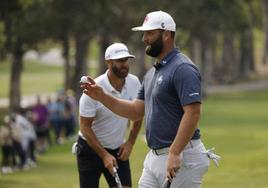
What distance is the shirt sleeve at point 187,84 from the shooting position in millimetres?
8008

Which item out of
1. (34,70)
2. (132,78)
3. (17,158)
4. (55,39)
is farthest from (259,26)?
(132,78)

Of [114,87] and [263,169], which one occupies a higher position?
[114,87]

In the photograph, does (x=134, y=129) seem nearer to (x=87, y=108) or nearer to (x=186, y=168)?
(x=87, y=108)

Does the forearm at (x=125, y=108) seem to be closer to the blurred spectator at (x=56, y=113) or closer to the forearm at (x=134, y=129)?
the forearm at (x=134, y=129)

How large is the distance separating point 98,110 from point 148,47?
2.20m

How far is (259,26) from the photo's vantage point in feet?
303

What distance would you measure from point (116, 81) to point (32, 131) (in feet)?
56.7

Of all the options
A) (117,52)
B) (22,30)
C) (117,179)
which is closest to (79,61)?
(22,30)

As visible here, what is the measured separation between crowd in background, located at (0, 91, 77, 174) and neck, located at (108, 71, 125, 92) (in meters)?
15.5

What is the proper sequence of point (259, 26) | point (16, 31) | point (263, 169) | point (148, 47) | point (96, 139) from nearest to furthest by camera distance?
point (148, 47), point (96, 139), point (263, 169), point (16, 31), point (259, 26)

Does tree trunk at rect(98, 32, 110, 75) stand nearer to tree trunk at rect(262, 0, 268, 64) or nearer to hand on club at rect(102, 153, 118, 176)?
tree trunk at rect(262, 0, 268, 64)

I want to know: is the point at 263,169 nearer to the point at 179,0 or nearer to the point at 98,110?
the point at 98,110

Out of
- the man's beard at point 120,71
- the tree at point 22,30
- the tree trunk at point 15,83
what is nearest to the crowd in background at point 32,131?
the tree at point 22,30

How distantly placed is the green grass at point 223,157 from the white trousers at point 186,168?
9.07 meters
